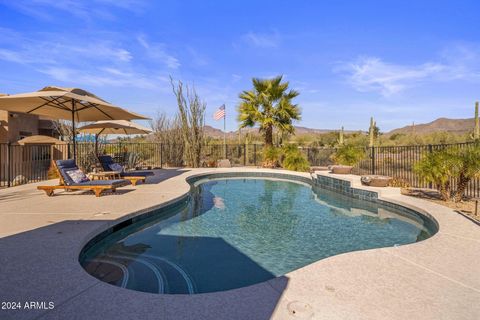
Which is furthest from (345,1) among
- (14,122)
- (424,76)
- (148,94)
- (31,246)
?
(14,122)

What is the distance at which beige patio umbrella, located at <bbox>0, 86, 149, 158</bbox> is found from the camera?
6.24m

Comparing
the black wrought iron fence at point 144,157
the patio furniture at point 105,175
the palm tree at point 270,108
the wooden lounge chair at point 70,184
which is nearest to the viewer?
the wooden lounge chair at point 70,184

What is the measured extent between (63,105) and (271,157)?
31.9 feet

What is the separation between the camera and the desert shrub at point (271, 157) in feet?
49.0

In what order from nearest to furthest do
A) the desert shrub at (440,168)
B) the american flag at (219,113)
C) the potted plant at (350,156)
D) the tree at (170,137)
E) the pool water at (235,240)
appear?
the pool water at (235,240) → the desert shrub at (440,168) → the potted plant at (350,156) → the tree at (170,137) → the american flag at (219,113)

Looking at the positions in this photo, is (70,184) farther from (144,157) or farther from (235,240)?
(144,157)

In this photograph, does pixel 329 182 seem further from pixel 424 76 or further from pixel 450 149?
pixel 424 76

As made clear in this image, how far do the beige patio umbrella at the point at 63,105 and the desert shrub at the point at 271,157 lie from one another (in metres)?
7.88

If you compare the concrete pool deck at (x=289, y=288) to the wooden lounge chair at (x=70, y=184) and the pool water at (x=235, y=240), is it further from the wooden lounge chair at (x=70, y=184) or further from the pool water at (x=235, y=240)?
the wooden lounge chair at (x=70, y=184)

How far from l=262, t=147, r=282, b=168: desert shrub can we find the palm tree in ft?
2.00

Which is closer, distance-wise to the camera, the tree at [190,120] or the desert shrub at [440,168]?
the desert shrub at [440,168]

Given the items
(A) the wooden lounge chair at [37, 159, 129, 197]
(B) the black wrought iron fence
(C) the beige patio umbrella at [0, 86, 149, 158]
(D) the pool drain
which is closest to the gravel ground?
(B) the black wrought iron fence

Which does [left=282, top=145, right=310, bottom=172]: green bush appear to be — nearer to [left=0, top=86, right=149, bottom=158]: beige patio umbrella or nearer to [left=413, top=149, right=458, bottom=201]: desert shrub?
[left=413, top=149, right=458, bottom=201]: desert shrub

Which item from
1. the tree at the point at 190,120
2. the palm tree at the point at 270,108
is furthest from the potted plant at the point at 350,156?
the tree at the point at 190,120
